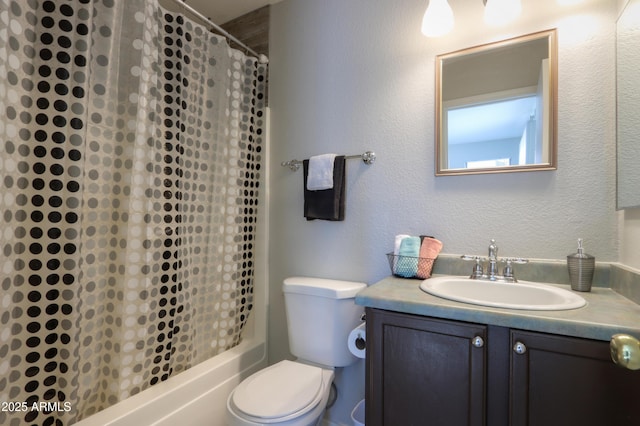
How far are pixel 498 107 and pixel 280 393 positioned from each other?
60.9 inches

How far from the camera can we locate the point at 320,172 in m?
1.61

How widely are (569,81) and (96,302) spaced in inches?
81.6

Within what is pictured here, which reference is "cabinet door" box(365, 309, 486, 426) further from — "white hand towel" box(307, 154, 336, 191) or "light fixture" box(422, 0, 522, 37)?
"light fixture" box(422, 0, 522, 37)

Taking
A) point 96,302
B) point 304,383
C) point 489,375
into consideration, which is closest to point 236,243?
point 96,302

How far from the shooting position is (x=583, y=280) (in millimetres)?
1032

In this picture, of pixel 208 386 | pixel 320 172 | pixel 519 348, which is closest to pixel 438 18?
pixel 320 172

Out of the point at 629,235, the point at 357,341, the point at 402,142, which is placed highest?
the point at 402,142

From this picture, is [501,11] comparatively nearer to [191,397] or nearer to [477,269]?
[477,269]

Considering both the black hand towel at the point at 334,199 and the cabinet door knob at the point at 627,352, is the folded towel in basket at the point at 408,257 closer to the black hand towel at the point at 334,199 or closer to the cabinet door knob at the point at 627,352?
the black hand towel at the point at 334,199

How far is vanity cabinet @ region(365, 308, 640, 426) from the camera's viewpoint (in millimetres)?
725

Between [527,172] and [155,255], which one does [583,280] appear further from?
[155,255]

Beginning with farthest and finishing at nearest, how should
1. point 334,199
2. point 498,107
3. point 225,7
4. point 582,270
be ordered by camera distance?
1. point 225,7
2. point 334,199
3. point 498,107
4. point 582,270

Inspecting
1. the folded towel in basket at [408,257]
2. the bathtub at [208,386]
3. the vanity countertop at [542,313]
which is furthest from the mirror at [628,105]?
the bathtub at [208,386]

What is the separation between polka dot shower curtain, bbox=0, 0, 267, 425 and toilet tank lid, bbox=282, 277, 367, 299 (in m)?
0.41
